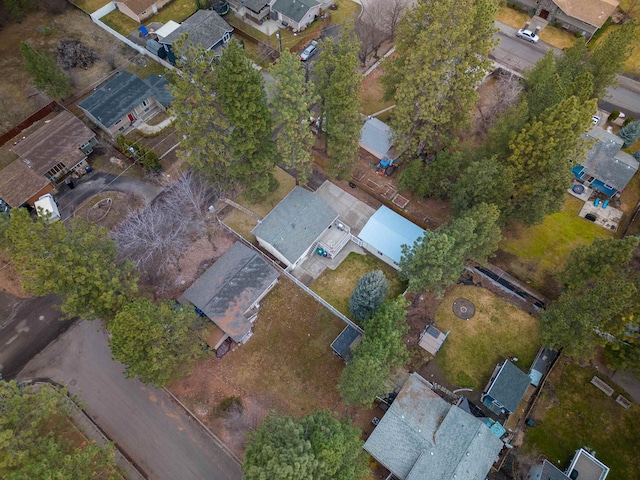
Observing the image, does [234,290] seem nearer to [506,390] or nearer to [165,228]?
[165,228]

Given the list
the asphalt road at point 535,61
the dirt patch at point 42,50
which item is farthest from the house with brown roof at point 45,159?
the asphalt road at point 535,61

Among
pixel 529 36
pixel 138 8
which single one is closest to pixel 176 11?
pixel 138 8

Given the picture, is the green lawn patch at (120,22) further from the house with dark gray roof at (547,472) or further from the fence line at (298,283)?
the house with dark gray roof at (547,472)

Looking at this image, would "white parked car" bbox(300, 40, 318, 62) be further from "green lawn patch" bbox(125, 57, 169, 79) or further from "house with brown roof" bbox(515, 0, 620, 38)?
"house with brown roof" bbox(515, 0, 620, 38)

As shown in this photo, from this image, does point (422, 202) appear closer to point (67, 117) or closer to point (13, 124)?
point (67, 117)

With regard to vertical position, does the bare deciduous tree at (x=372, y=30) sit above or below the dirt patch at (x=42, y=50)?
above

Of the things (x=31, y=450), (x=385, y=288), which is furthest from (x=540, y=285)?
(x=31, y=450)

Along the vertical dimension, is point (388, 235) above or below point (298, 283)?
above
